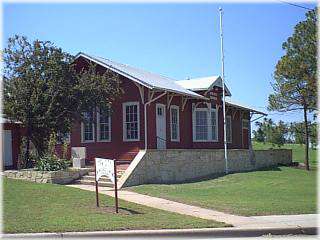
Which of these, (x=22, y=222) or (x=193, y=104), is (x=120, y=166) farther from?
(x=22, y=222)

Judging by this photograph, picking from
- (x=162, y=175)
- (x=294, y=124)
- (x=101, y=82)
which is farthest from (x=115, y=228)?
(x=294, y=124)

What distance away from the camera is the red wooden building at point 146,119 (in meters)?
22.1

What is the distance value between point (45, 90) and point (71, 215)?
31.6ft

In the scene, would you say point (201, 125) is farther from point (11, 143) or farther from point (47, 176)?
point (47, 176)

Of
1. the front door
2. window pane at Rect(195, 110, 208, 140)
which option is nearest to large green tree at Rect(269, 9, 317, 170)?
window pane at Rect(195, 110, 208, 140)

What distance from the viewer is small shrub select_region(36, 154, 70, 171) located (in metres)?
17.8

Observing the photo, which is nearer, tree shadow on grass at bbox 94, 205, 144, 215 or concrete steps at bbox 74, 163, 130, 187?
tree shadow on grass at bbox 94, 205, 144, 215

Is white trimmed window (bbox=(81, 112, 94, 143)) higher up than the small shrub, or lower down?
higher up

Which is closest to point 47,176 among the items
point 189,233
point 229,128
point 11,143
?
point 11,143

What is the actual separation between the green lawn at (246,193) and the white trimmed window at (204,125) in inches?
180

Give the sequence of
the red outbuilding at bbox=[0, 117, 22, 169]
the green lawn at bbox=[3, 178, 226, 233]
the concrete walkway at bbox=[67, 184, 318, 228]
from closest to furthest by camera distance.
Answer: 1. the green lawn at bbox=[3, 178, 226, 233]
2. the concrete walkway at bbox=[67, 184, 318, 228]
3. the red outbuilding at bbox=[0, 117, 22, 169]

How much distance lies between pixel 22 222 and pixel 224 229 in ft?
14.0

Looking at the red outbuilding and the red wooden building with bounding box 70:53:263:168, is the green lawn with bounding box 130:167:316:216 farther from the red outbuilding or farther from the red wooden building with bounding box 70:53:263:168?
the red outbuilding

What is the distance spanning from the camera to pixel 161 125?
77.2 feet
